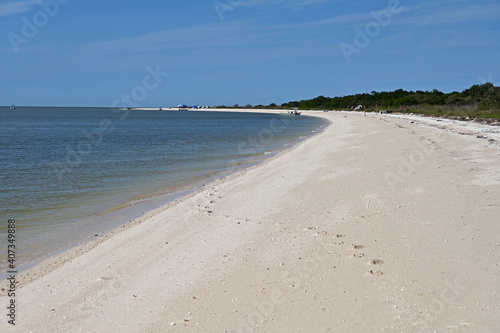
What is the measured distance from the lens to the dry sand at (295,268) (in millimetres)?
5074

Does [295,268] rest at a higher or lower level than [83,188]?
higher

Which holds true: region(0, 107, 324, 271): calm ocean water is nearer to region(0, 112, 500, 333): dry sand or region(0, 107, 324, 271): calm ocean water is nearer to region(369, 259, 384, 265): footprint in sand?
region(0, 112, 500, 333): dry sand

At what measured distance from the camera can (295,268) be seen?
6492mm

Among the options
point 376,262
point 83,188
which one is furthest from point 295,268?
point 83,188

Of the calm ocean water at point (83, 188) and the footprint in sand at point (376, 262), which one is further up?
the footprint in sand at point (376, 262)

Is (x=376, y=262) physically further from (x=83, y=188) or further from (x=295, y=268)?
(x=83, y=188)

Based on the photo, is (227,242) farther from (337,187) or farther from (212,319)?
(337,187)

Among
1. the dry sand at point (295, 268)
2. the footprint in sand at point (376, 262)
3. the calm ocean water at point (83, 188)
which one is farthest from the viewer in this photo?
the calm ocean water at point (83, 188)

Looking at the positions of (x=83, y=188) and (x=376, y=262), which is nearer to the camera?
(x=376, y=262)

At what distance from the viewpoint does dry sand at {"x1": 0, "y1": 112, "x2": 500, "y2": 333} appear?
200 inches

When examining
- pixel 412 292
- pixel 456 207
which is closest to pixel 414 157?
pixel 456 207

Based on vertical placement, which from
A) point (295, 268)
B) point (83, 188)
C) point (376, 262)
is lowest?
point (83, 188)

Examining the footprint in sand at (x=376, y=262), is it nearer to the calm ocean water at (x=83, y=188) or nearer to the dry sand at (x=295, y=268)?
the dry sand at (x=295, y=268)

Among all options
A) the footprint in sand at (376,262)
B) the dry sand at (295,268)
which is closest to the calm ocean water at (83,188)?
the dry sand at (295,268)
